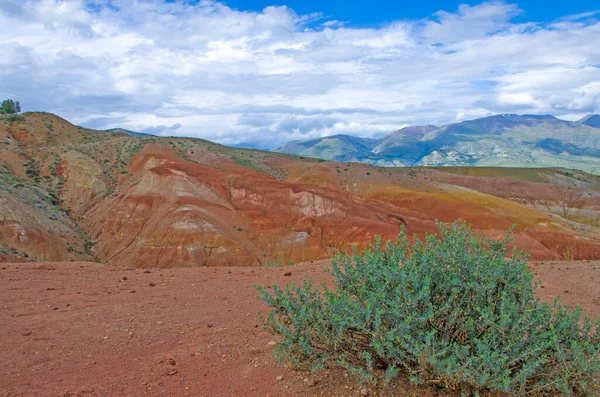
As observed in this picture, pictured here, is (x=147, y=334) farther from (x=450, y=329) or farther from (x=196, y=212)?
(x=196, y=212)

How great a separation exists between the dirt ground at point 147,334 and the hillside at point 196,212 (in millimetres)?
10934

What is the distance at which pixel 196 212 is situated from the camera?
3497 centimetres

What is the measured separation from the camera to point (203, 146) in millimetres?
66500

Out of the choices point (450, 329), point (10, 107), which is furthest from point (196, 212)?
point (10, 107)

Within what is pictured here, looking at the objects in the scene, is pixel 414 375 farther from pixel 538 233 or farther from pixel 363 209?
pixel 538 233

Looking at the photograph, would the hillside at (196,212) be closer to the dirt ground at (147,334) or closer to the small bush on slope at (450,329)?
the dirt ground at (147,334)

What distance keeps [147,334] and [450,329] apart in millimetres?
5347

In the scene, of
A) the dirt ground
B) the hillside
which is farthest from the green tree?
the dirt ground

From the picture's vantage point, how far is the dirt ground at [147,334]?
205 inches

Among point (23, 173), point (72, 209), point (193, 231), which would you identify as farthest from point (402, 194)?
point (23, 173)

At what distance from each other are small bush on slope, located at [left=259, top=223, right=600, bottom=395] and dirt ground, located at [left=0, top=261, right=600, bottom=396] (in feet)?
1.85

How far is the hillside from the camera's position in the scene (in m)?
32.2

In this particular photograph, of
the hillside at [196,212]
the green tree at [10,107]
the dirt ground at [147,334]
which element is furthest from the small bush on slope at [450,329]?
the green tree at [10,107]

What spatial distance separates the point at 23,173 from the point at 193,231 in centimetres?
2629
